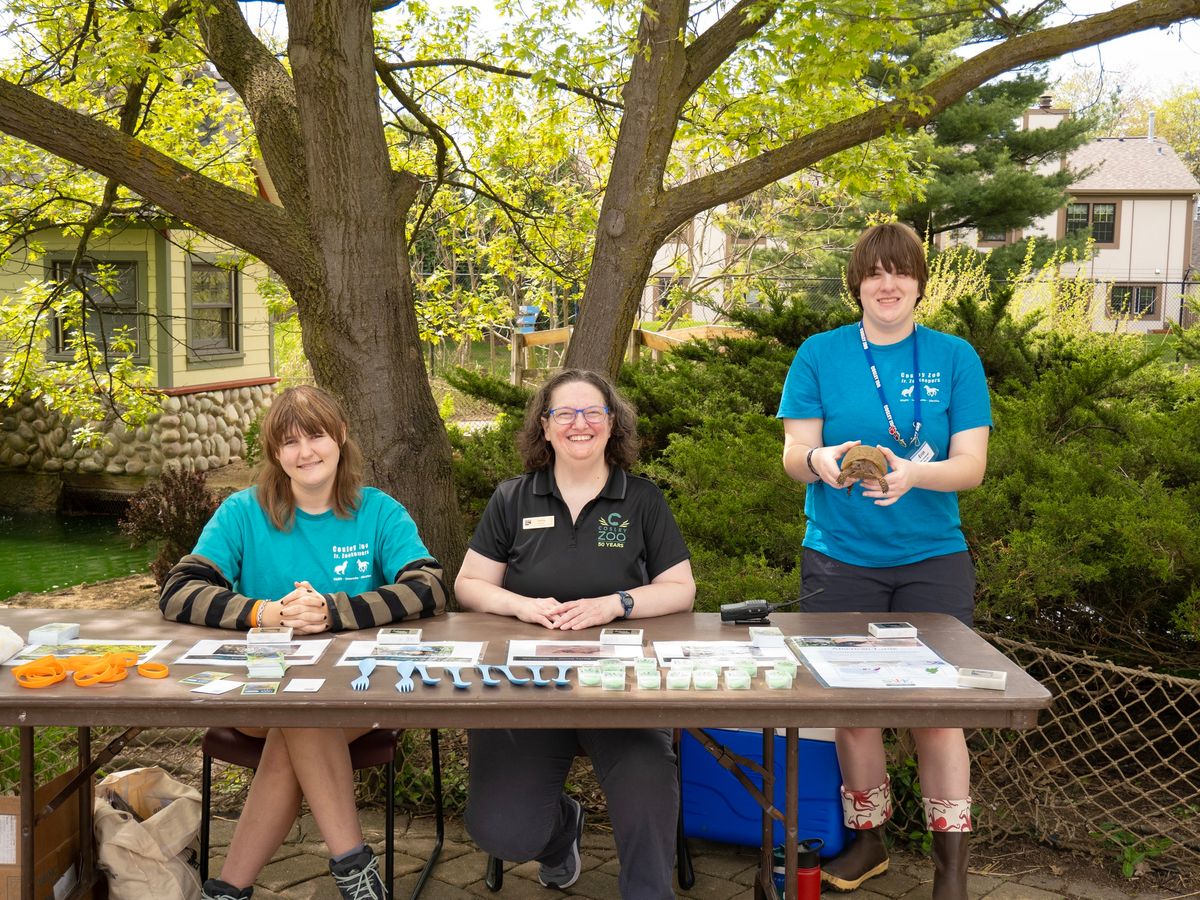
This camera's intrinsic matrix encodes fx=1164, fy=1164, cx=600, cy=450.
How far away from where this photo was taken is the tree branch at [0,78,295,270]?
13.8ft

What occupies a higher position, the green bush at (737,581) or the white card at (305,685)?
the white card at (305,685)

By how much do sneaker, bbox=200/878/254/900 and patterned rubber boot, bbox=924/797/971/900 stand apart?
1.68 meters

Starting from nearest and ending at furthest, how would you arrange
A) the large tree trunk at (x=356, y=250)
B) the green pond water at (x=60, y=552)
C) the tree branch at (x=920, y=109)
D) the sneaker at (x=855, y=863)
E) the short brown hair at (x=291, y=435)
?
the short brown hair at (x=291, y=435)
the sneaker at (x=855, y=863)
the tree branch at (x=920, y=109)
the large tree trunk at (x=356, y=250)
the green pond water at (x=60, y=552)

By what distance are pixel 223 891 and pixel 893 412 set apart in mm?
2058

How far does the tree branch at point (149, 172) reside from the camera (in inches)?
166

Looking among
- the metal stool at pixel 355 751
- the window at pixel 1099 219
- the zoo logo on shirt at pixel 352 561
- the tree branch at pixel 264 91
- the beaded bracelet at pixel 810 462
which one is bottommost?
the metal stool at pixel 355 751

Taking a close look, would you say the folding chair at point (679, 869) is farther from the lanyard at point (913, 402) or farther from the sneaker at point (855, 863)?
the lanyard at point (913, 402)

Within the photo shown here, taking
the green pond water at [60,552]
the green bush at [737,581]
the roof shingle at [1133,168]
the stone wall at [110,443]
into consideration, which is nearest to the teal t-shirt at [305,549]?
the green bush at [737,581]

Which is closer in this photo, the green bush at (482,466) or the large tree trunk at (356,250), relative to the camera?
the large tree trunk at (356,250)

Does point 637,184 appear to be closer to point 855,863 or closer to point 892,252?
point 892,252

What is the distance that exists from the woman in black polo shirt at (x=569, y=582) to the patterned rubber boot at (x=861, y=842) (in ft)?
2.09

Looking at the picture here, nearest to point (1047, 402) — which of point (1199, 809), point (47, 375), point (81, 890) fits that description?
point (1199, 809)

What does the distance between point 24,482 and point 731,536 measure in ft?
44.7

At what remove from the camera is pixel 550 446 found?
10.5 ft
